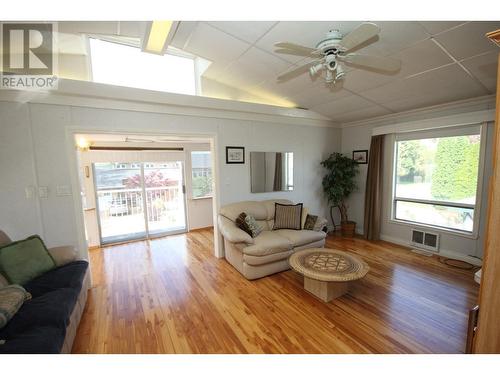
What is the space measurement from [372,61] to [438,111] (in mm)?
2490

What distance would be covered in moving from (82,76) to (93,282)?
2614mm

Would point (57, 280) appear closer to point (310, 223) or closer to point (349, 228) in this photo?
point (310, 223)

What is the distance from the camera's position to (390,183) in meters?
3.95

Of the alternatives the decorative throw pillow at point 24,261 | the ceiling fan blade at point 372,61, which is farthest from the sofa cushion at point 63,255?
the ceiling fan blade at point 372,61

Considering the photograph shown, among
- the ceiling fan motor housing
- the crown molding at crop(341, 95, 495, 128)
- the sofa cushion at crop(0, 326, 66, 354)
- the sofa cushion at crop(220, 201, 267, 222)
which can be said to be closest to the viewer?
the sofa cushion at crop(0, 326, 66, 354)

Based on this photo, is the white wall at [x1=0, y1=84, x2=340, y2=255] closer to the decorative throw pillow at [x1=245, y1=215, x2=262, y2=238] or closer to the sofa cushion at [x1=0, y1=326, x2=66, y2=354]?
the decorative throw pillow at [x1=245, y1=215, x2=262, y2=238]

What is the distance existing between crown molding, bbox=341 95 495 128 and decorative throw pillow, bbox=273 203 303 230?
2299 millimetres

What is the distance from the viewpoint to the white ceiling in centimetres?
189

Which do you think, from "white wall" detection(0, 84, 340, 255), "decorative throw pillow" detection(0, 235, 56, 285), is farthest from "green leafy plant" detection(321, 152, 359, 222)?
"decorative throw pillow" detection(0, 235, 56, 285)

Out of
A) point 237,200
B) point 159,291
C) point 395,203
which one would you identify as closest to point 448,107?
point 395,203

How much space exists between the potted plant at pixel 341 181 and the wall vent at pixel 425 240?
3.29ft

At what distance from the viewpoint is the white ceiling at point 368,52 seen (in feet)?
6.20

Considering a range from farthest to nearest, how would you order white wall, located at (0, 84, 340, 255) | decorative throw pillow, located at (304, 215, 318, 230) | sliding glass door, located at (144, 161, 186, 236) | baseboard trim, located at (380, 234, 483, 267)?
sliding glass door, located at (144, 161, 186, 236)
decorative throw pillow, located at (304, 215, 318, 230)
baseboard trim, located at (380, 234, 483, 267)
white wall, located at (0, 84, 340, 255)

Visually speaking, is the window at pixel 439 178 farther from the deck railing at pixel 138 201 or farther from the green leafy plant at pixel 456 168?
the deck railing at pixel 138 201
